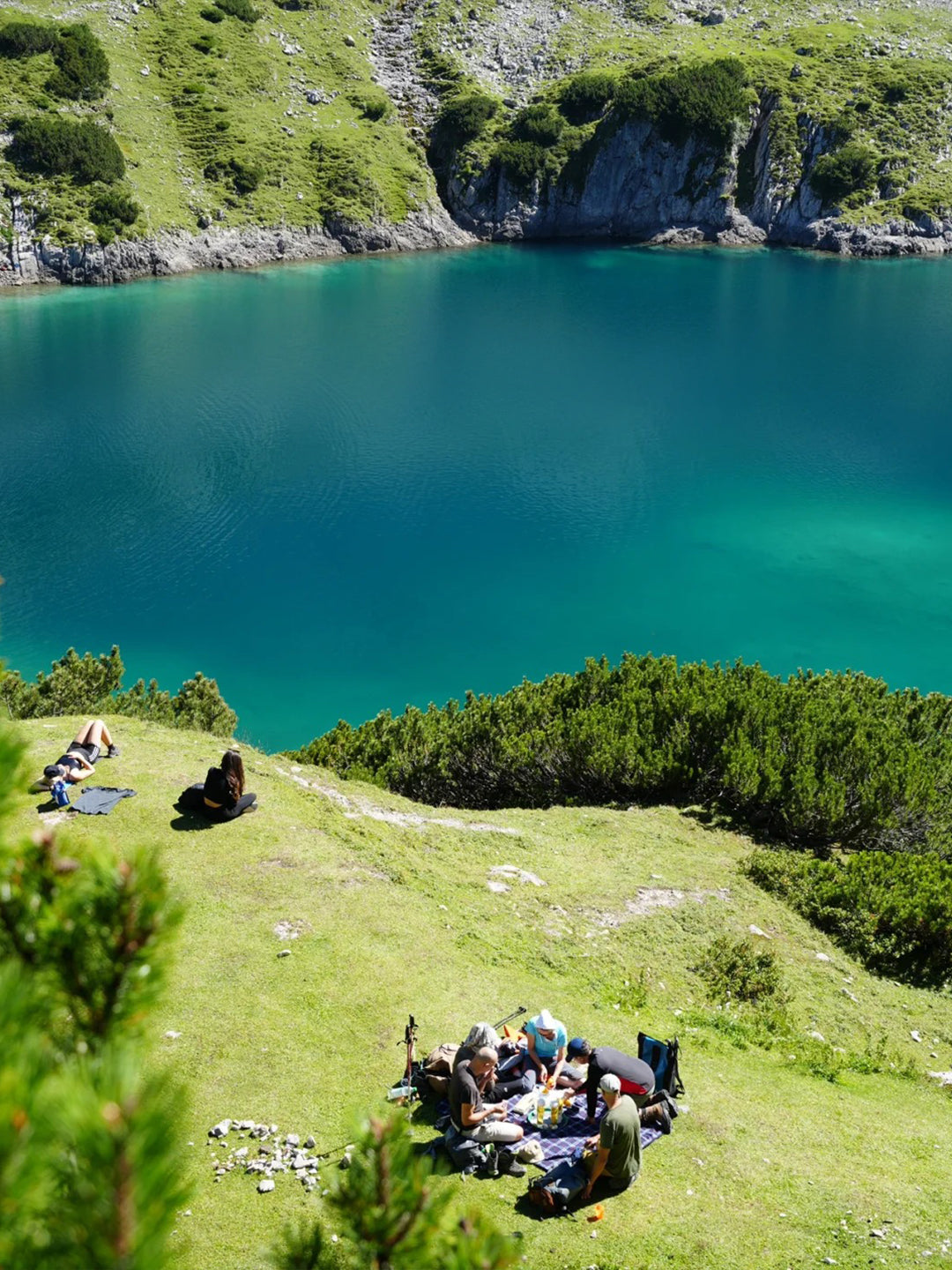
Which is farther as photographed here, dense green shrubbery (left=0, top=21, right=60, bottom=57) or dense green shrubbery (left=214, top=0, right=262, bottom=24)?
dense green shrubbery (left=214, top=0, right=262, bottom=24)

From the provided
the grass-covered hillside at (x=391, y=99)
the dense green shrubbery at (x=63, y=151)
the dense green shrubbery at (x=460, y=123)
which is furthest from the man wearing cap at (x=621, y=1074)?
the dense green shrubbery at (x=460, y=123)

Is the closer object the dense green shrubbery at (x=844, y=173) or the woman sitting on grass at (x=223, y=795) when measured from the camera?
the woman sitting on grass at (x=223, y=795)

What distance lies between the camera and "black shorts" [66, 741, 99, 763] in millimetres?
17531

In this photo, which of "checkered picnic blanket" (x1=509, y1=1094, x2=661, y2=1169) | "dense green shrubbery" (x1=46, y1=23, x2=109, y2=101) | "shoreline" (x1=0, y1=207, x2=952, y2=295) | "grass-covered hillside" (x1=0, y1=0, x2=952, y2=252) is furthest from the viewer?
"dense green shrubbery" (x1=46, y1=23, x2=109, y2=101)

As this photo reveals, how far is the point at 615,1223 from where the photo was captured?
9562 mm

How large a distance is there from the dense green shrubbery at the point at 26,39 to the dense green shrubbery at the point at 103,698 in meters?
104

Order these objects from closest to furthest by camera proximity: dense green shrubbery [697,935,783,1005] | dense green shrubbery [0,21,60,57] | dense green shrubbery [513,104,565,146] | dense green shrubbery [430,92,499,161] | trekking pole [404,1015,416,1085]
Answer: trekking pole [404,1015,416,1085] → dense green shrubbery [697,935,783,1005] → dense green shrubbery [0,21,60,57] → dense green shrubbery [430,92,499,161] → dense green shrubbery [513,104,565,146]

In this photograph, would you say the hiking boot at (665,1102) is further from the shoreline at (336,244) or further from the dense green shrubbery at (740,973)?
the shoreline at (336,244)

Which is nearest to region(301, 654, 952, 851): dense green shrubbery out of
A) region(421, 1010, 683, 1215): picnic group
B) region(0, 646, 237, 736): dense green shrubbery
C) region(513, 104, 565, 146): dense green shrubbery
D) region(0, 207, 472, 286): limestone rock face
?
region(0, 646, 237, 736): dense green shrubbery

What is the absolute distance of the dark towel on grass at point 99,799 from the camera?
16219 millimetres

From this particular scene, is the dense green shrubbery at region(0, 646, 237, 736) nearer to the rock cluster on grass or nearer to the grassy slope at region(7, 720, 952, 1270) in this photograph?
the grassy slope at region(7, 720, 952, 1270)

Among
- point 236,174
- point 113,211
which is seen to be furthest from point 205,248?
point 236,174

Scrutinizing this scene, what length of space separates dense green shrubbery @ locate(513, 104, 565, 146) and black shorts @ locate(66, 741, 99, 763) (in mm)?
124220

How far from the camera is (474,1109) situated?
33.7ft
